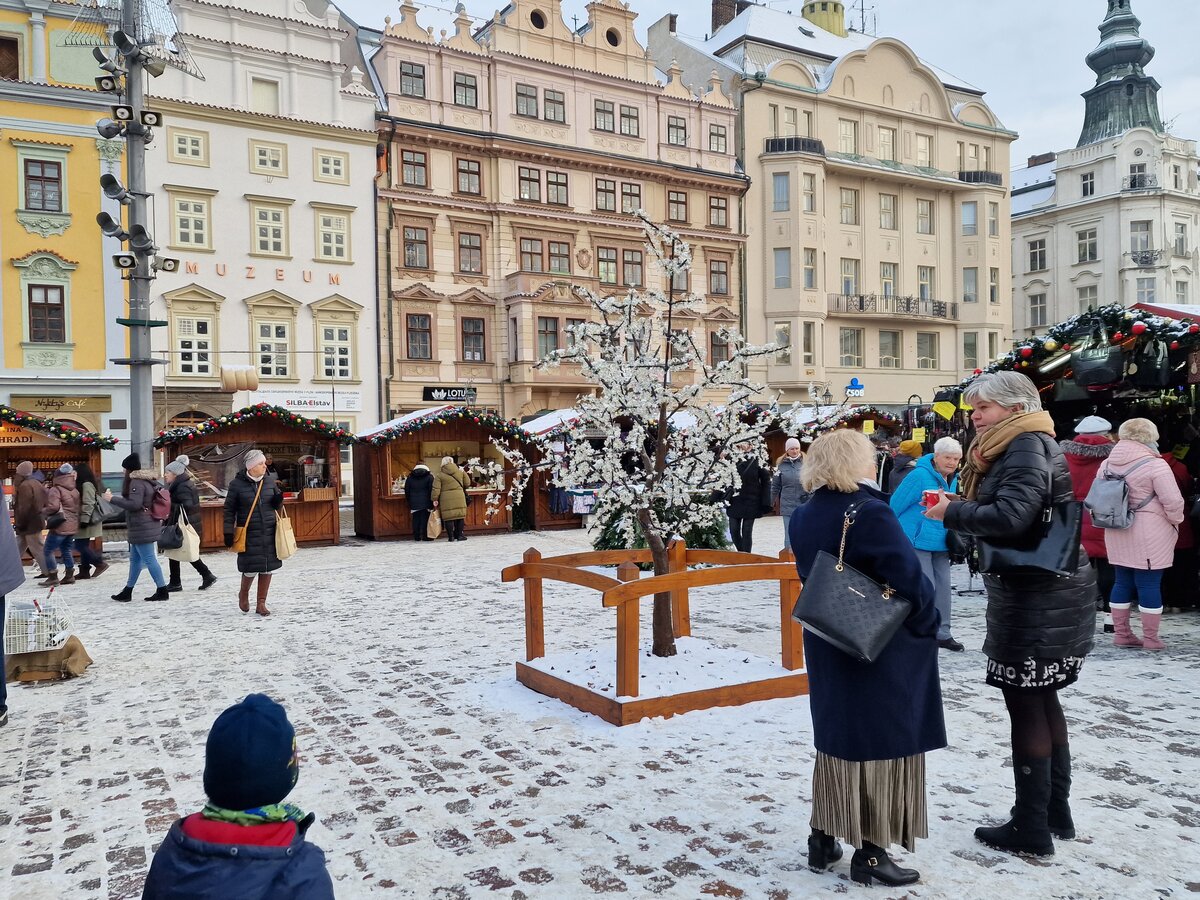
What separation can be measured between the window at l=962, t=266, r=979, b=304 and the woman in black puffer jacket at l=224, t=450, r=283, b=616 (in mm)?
38230

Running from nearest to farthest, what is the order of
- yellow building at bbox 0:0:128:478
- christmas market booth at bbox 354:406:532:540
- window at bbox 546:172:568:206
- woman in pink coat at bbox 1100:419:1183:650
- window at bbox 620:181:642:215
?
woman in pink coat at bbox 1100:419:1183:650
christmas market booth at bbox 354:406:532:540
yellow building at bbox 0:0:128:478
window at bbox 546:172:568:206
window at bbox 620:181:642:215

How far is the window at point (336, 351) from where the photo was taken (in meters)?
29.2

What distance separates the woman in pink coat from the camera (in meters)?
7.41

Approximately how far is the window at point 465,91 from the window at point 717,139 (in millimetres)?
9671

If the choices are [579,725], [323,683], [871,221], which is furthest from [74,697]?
[871,221]

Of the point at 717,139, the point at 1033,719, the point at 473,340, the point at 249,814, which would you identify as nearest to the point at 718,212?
the point at 717,139

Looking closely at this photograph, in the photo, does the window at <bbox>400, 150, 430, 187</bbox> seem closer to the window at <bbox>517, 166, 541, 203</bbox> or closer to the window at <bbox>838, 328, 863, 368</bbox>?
the window at <bbox>517, 166, 541, 203</bbox>

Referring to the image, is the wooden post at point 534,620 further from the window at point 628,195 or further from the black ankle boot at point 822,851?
the window at point 628,195

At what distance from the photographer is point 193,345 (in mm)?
27281

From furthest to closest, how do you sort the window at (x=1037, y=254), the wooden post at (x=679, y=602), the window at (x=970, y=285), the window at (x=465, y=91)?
the window at (x=1037, y=254) → the window at (x=970, y=285) → the window at (x=465, y=91) → the wooden post at (x=679, y=602)

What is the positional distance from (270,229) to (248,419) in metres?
12.7

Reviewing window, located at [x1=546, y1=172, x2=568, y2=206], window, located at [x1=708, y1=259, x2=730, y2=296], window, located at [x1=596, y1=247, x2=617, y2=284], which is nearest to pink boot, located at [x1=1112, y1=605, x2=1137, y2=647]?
window, located at [x1=596, y1=247, x2=617, y2=284]

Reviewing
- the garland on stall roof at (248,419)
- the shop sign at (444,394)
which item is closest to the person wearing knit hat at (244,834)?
the garland on stall roof at (248,419)

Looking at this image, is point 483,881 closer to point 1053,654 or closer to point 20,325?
point 1053,654
